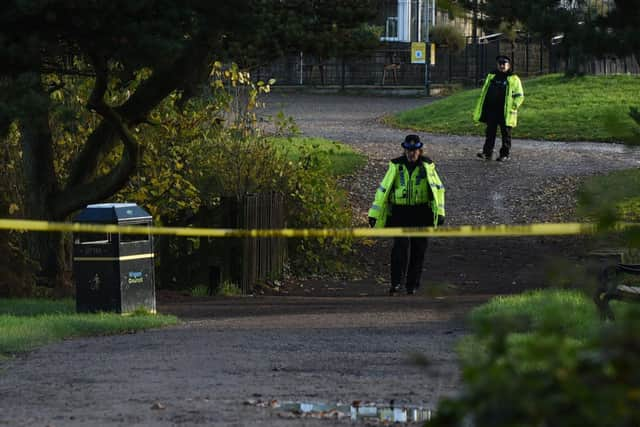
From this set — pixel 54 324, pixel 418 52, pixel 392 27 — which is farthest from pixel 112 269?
pixel 392 27

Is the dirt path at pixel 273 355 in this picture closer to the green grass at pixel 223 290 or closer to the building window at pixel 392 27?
the green grass at pixel 223 290

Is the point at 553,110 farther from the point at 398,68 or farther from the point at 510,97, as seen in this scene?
the point at 398,68

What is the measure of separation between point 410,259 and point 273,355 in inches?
240

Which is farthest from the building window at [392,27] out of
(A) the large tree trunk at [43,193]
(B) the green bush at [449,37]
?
(A) the large tree trunk at [43,193]

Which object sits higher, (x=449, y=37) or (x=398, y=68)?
(x=449, y=37)

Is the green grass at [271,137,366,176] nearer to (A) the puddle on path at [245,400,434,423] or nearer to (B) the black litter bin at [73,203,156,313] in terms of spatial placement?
(B) the black litter bin at [73,203,156,313]

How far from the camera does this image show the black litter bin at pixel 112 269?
1223cm

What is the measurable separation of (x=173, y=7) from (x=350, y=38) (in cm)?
302

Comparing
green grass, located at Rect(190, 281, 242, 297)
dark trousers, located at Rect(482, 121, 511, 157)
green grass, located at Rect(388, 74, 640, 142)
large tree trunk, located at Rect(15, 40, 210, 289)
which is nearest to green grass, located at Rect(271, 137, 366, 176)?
dark trousers, located at Rect(482, 121, 511, 157)

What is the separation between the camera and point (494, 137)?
950 inches

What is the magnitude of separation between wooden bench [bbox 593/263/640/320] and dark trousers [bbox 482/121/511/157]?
529 inches

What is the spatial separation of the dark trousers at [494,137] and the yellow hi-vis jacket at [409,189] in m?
9.05

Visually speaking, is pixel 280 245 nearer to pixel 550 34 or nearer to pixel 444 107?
pixel 550 34

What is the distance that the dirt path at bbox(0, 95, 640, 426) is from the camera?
7.32 metres
